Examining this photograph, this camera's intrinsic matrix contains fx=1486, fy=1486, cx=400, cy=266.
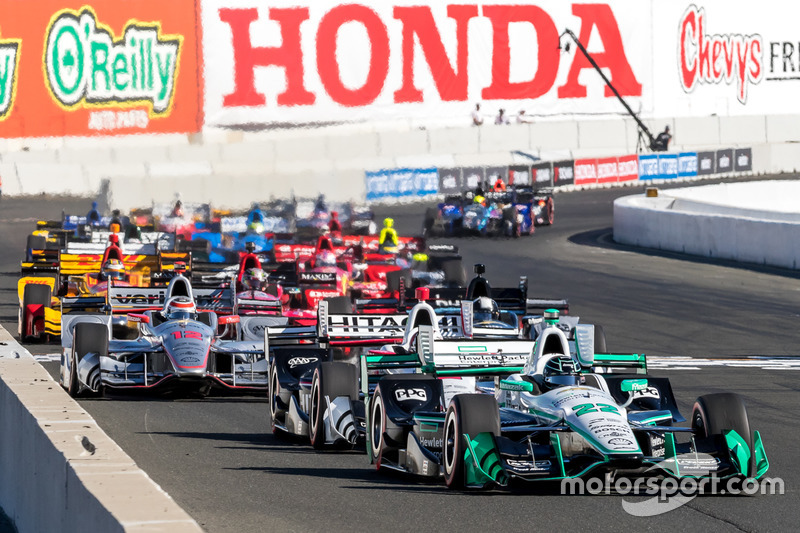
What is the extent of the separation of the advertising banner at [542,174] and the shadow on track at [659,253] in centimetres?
899

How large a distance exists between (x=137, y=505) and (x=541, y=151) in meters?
48.9

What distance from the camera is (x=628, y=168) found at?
54.2m

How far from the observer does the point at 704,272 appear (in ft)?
103

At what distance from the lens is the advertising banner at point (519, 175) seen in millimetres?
49781

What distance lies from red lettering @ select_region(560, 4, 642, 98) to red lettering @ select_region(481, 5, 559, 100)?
4.43 feet

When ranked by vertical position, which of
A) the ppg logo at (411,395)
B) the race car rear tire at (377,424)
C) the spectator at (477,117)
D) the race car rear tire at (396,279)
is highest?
the spectator at (477,117)

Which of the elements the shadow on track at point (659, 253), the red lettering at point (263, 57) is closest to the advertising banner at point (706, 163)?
the shadow on track at point (659, 253)

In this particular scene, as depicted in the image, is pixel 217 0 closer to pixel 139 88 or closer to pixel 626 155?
pixel 139 88

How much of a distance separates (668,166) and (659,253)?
782 inches

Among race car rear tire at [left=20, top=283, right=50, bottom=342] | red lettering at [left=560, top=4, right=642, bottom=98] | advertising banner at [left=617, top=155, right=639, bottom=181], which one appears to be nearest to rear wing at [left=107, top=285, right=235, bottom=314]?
race car rear tire at [left=20, top=283, right=50, bottom=342]

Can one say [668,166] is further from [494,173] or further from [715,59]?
[715,59]

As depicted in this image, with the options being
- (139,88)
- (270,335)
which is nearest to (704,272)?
(270,335)

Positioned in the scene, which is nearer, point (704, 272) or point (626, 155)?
point (704, 272)

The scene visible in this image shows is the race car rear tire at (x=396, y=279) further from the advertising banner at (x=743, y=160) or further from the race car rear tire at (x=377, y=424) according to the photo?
the advertising banner at (x=743, y=160)
